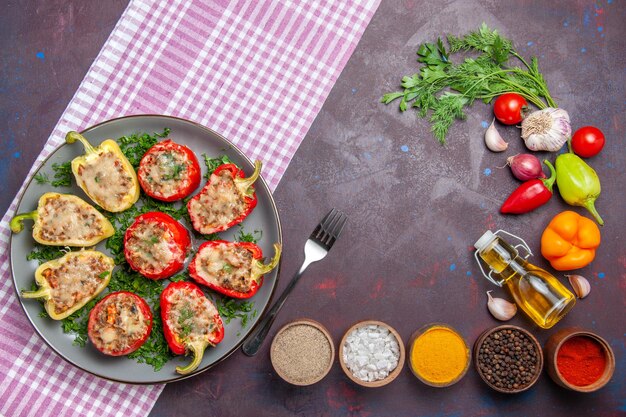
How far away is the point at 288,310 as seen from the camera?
11.7 feet

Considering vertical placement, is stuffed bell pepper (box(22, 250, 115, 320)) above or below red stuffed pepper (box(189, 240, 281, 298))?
below

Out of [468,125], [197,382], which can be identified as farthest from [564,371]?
[197,382]

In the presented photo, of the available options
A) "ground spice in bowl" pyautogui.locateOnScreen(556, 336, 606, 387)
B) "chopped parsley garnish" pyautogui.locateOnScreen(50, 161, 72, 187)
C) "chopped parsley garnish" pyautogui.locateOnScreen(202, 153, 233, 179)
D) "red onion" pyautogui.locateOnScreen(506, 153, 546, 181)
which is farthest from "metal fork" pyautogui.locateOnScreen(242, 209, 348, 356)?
"ground spice in bowl" pyautogui.locateOnScreen(556, 336, 606, 387)

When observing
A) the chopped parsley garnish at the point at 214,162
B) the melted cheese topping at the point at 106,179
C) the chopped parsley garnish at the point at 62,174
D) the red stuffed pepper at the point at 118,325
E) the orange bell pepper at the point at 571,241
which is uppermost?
the orange bell pepper at the point at 571,241

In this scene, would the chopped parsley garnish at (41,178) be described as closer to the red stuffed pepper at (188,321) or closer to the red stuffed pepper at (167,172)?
the red stuffed pepper at (167,172)

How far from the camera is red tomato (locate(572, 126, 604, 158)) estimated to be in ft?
11.7

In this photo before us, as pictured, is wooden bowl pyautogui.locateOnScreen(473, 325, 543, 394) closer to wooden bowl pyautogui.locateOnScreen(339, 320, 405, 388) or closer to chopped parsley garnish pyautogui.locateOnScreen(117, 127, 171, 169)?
wooden bowl pyautogui.locateOnScreen(339, 320, 405, 388)

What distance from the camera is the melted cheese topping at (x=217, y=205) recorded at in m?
3.26

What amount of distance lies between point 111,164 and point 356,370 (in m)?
1.74

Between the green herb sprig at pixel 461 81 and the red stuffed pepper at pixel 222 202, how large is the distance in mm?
1029

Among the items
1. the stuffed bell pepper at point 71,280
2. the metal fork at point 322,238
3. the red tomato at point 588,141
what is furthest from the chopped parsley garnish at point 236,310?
the red tomato at point 588,141

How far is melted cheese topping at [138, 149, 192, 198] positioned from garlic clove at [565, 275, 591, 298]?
2328 mm

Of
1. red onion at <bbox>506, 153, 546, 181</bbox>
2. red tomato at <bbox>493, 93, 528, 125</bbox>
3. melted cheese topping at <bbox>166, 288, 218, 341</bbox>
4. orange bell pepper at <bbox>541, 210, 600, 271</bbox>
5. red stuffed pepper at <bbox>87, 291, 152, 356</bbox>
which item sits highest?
red tomato at <bbox>493, 93, 528, 125</bbox>

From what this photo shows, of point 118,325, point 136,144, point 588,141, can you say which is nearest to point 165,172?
point 136,144
